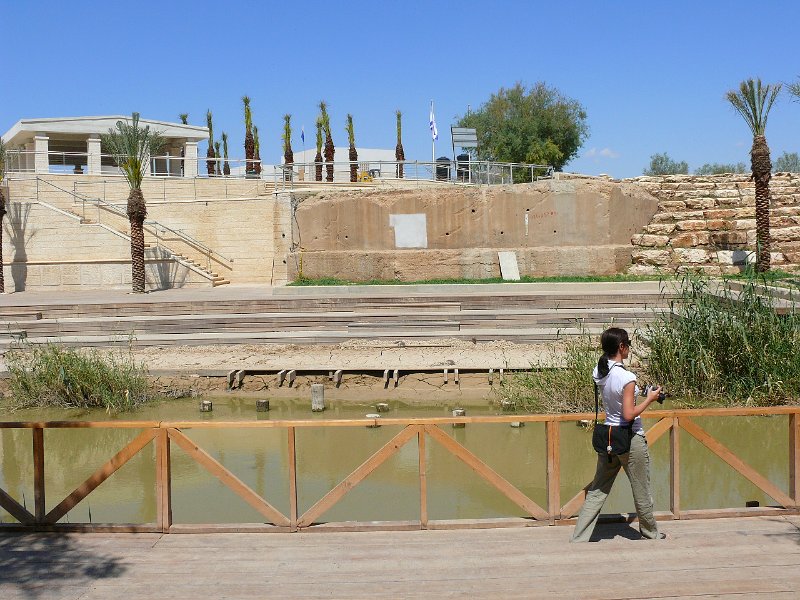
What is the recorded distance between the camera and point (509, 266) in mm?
23000

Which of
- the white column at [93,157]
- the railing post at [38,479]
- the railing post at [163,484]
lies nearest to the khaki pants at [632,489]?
the railing post at [163,484]

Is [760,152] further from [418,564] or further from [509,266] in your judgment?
[418,564]

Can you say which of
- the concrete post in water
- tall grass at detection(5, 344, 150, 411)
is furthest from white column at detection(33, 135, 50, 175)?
the concrete post in water

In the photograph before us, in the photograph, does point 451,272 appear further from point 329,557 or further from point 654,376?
point 329,557

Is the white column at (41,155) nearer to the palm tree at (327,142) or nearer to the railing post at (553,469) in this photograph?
the palm tree at (327,142)

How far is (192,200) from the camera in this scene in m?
27.5

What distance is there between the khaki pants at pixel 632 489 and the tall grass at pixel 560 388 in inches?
221

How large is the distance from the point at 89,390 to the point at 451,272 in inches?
489

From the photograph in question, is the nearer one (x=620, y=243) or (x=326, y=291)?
(x=326, y=291)

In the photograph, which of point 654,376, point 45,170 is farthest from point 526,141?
point 654,376

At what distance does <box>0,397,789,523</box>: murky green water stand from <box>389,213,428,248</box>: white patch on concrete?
41.3 ft

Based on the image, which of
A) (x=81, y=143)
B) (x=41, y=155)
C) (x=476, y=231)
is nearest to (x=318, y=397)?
(x=476, y=231)

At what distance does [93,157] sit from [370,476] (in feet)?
83.5

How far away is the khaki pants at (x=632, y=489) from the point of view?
5383 mm
